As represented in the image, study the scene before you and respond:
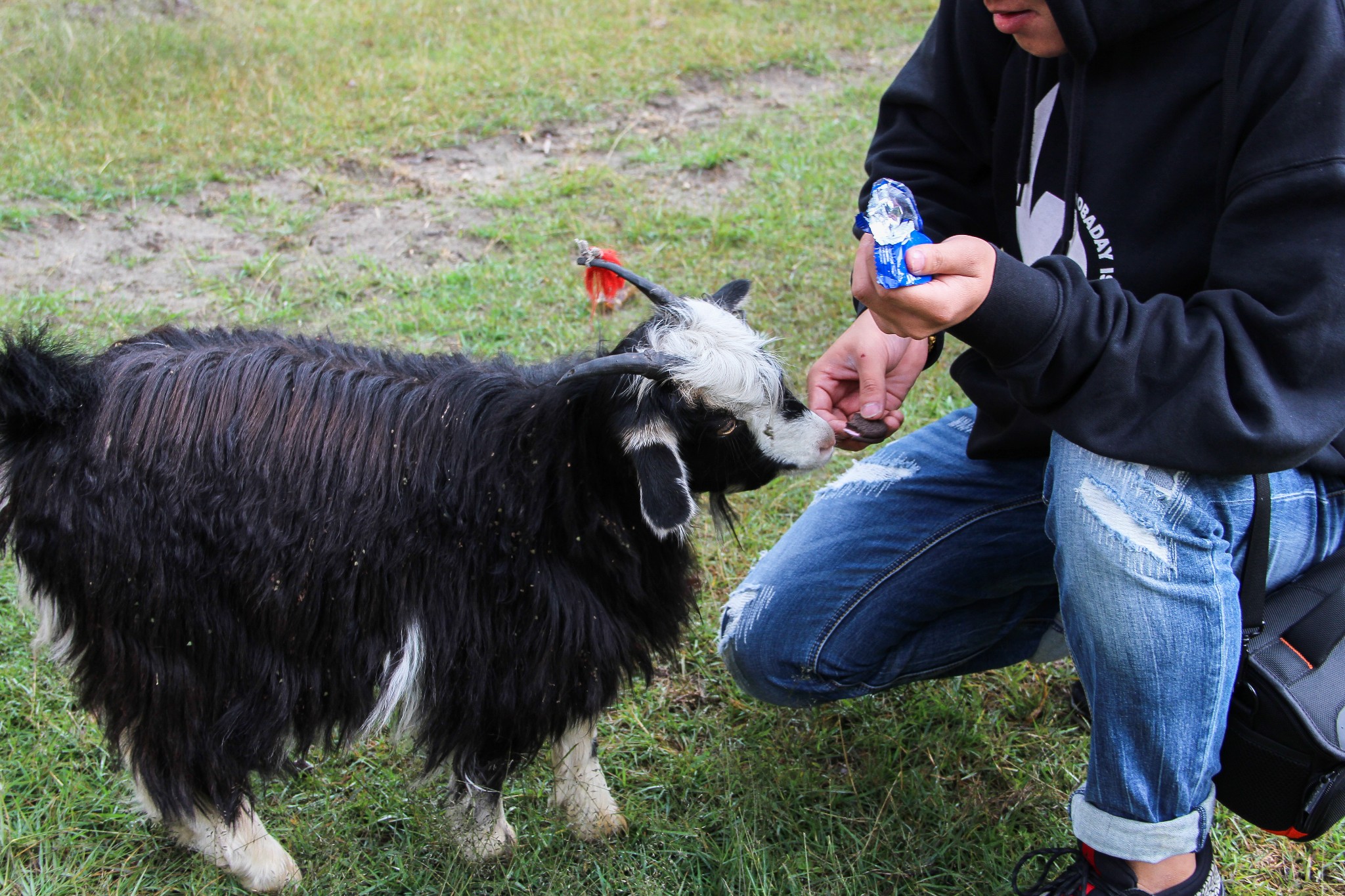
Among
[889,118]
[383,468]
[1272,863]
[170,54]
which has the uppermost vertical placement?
[889,118]

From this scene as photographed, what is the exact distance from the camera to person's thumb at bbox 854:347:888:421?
90.2 inches

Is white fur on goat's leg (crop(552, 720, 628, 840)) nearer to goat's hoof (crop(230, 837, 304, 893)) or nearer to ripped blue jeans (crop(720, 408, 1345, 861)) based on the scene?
ripped blue jeans (crop(720, 408, 1345, 861))

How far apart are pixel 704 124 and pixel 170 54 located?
3315 millimetres

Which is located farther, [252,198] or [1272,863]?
[252,198]

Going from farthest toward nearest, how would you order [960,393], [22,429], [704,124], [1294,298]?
1. [704,124]
2. [960,393]
3. [22,429]
4. [1294,298]

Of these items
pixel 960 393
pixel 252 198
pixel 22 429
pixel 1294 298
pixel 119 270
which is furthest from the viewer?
pixel 252 198

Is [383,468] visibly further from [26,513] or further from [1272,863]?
[1272,863]

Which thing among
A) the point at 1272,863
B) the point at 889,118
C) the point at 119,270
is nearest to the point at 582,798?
the point at 1272,863

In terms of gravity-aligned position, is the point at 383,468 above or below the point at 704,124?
above

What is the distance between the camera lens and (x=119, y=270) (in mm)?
4531

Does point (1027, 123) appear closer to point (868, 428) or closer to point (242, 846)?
point (868, 428)

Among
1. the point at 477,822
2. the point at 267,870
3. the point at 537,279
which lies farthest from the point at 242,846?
the point at 537,279

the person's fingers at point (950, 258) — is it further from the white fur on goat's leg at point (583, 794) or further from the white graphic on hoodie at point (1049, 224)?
the white fur on goat's leg at point (583, 794)

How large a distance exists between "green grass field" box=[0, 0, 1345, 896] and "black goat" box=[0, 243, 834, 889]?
1.04ft
